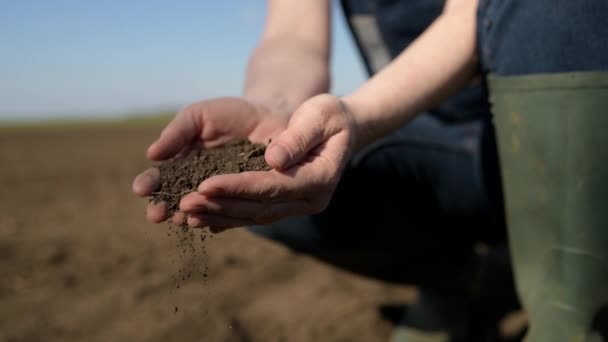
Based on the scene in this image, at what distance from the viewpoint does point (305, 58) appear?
169 cm

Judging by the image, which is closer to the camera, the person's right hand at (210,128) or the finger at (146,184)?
the finger at (146,184)

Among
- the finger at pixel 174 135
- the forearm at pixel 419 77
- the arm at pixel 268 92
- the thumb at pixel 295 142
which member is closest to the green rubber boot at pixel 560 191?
the forearm at pixel 419 77

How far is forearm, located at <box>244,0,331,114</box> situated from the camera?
1.56 meters

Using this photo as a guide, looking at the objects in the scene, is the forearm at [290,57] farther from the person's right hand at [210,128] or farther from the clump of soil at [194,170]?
the clump of soil at [194,170]

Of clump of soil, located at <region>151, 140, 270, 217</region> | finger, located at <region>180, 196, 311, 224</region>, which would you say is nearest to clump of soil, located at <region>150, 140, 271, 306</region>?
clump of soil, located at <region>151, 140, 270, 217</region>

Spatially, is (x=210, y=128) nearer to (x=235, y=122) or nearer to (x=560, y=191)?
(x=235, y=122)

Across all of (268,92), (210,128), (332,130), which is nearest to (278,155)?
(332,130)

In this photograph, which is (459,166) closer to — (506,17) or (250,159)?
(506,17)

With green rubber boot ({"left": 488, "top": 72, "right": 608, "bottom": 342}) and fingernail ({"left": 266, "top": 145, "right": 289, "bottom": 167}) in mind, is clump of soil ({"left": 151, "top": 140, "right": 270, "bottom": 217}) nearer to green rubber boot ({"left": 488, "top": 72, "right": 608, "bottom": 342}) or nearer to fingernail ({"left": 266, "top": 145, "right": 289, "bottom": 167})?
fingernail ({"left": 266, "top": 145, "right": 289, "bottom": 167})

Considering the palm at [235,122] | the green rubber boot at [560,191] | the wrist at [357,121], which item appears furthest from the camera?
the palm at [235,122]

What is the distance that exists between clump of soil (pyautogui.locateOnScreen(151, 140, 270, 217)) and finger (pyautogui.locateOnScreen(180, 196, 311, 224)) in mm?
102

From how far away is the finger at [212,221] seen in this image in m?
1.08

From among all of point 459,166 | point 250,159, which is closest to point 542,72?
point 459,166

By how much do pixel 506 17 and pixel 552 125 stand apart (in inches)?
10.4
